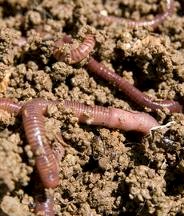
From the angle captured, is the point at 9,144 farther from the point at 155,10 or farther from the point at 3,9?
the point at 155,10

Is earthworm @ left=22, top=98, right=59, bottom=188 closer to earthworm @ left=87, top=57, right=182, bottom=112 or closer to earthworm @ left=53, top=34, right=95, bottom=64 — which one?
earthworm @ left=53, top=34, right=95, bottom=64

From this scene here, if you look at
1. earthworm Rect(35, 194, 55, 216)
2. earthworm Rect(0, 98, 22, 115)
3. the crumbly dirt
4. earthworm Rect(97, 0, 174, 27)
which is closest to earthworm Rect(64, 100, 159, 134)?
the crumbly dirt

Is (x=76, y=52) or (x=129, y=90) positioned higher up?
(x=76, y=52)

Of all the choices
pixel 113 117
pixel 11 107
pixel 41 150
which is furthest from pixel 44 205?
pixel 113 117

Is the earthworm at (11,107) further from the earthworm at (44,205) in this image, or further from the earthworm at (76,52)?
the earthworm at (44,205)

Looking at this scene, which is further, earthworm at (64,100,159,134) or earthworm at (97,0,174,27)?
earthworm at (97,0,174,27)

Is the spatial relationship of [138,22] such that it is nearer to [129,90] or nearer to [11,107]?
[129,90]

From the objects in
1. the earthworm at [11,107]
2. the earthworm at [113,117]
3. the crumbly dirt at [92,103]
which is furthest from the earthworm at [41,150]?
the earthworm at [113,117]

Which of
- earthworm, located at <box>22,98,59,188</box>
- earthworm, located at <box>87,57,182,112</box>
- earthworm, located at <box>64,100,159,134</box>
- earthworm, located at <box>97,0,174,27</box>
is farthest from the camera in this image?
earthworm, located at <box>97,0,174,27</box>
